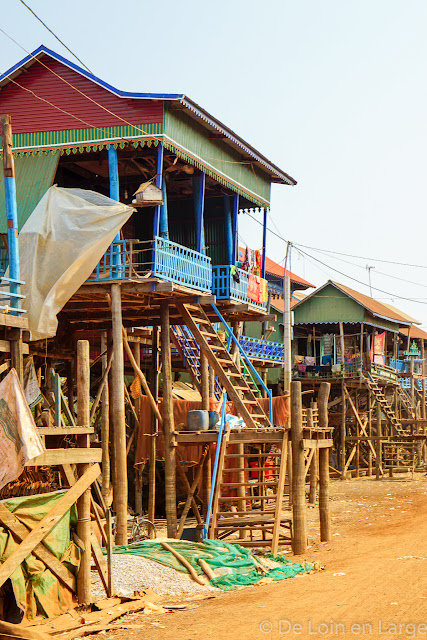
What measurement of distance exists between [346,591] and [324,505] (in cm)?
598

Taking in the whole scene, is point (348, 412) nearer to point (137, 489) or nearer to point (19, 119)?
point (137, 489)

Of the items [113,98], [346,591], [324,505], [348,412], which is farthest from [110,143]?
[348,412]

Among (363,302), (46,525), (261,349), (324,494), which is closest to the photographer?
(46,525)

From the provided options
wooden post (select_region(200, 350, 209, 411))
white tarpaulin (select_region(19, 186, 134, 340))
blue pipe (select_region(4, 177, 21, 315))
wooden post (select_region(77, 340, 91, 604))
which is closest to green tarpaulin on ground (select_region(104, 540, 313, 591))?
wooden post (select_region(77, 340, 91, 604))

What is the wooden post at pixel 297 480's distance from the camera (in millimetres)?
15680

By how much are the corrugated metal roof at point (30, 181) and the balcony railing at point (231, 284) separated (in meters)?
4.73

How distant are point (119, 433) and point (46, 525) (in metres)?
6.00

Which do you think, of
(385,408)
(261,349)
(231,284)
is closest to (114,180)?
(231,284)

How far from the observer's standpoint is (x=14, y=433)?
10367 mm

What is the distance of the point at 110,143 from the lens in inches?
668

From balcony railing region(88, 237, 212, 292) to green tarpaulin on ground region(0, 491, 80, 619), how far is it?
6.45 meters

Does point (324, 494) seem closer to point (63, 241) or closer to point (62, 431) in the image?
point (63, 241)

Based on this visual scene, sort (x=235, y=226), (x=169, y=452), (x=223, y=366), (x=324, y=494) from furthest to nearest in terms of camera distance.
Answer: (x=235, y=226) → (x=223, y=366) → (x=169, y=452) → (x=324, y=494)

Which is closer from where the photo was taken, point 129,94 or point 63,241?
point 63,241
